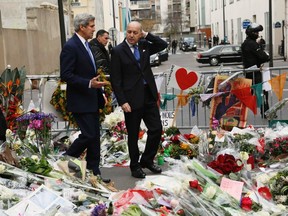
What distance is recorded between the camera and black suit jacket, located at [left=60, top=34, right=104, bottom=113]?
6152 millimetres

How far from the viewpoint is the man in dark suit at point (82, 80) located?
6.18 metres

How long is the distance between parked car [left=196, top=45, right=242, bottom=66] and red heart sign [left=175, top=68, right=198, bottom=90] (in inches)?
983

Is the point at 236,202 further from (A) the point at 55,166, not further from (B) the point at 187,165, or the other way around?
(A) the point at 55,166

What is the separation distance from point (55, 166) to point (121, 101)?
106cm

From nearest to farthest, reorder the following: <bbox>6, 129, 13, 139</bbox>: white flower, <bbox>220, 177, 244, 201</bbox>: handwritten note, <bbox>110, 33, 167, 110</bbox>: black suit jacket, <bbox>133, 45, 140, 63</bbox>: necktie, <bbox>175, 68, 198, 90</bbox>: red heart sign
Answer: <bbox>220, 177, 244, 201</bbox>: handwritten note < <bbox>110, 33, 167, 110</bbox>: black suit jacket < <bbox>133, 45, 140, 63</bbox>: necktie < <bbox>6, 129, 13, 139</bbox>: white flower < <bbox>175, 68, 198, 90</bbox>: red heart sign

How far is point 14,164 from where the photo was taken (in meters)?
5.90

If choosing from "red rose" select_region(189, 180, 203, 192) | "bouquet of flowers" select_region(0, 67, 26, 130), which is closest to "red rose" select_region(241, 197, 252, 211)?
"red rose" select_region(189, 180, 203, 192)

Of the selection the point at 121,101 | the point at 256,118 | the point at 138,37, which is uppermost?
the point at 138,37

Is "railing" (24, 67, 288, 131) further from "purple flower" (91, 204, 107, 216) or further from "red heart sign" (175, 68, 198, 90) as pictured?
"purple flower" (91, 204, 107, 216)

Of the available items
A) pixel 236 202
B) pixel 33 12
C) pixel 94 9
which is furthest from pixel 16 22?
pixel 236 202

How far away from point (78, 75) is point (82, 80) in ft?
0.60

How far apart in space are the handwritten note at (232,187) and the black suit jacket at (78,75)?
195cm

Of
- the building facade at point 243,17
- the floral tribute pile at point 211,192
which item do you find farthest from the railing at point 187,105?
the building facade at point 243,17

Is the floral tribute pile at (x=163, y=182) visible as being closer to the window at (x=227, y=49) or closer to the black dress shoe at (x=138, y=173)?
the black dress shoe at (x=138, y=173)
